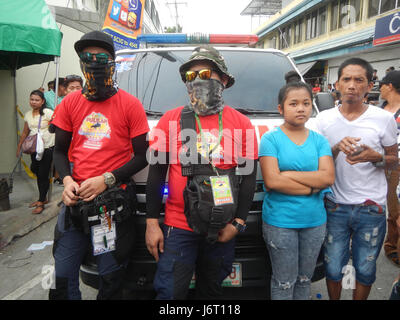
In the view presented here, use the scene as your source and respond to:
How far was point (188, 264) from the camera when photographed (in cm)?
195

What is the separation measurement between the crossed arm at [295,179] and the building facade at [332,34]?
48.1 feet

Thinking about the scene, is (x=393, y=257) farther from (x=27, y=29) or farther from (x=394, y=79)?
(x=27, y=29)

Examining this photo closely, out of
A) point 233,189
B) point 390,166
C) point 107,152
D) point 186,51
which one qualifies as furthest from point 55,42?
point 390,166

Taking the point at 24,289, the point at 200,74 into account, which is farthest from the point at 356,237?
the point at 24,289

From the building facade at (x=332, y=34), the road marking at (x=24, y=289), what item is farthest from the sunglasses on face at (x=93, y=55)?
the building facade at (x=332, y=34)

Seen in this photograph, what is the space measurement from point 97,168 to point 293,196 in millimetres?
1270

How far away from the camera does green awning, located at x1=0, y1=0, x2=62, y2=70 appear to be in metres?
4.01

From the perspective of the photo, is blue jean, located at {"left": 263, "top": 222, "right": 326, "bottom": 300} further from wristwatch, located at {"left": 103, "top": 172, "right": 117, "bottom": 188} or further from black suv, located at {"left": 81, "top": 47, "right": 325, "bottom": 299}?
wristwatch, located at {"left": 103, "top": 172, "right": 117, "bottom": 188}

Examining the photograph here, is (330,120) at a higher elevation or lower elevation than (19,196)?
higher

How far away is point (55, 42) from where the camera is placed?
448 centimetres

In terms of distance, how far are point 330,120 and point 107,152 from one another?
1.60 meters

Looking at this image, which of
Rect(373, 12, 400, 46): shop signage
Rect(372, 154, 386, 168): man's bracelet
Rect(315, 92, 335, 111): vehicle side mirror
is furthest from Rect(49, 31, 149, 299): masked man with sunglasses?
Rect(373, 12, 400, 46): shop signage

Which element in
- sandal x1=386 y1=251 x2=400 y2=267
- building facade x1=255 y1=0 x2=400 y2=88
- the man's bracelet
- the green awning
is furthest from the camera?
building facade x1=255 y1=0 x2=400 y2=88
